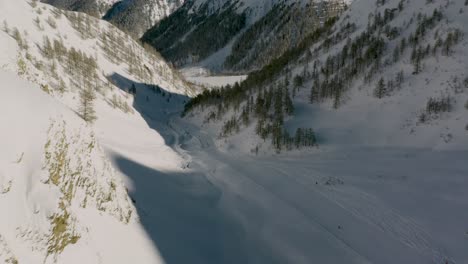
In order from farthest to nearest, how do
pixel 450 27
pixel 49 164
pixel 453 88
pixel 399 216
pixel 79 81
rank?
pixel 79 81, pixel 450 27, pixel 453 88, pixel 399 216, pixel 49 164

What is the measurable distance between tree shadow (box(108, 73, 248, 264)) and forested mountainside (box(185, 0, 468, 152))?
31.4 ft

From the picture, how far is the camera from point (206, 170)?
2145 centimetres

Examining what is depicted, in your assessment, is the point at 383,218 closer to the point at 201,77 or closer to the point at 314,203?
the point at 314,203

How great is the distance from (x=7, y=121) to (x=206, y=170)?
54.2 feet

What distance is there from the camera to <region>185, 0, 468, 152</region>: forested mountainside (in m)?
17.6

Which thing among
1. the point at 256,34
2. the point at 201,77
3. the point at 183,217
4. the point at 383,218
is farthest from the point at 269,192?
the point at 256,34

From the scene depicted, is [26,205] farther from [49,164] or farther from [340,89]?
[340,89]

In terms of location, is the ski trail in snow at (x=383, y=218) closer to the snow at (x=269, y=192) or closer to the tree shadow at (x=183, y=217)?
the snow at (x=269, y=192)

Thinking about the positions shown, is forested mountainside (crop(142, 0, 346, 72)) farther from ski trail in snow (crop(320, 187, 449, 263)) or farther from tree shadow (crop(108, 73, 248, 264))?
ski trail in snow (crop(320, 187, 449, 263))

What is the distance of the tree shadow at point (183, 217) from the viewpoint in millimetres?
9453

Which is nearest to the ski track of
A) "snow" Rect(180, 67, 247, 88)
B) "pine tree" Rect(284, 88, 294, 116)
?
"pine tree" Rect(284, 88, 294, 116)

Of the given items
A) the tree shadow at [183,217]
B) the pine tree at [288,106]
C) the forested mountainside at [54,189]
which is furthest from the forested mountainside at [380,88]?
the forested mountainside at [54,189]

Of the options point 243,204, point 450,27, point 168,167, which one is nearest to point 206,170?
point 168,167

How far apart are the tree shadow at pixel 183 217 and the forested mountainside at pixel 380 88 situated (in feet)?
31.4
